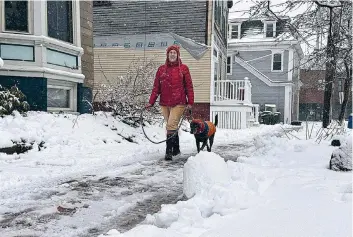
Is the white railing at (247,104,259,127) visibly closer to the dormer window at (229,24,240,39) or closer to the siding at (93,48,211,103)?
the siding at (93,48,211,103)

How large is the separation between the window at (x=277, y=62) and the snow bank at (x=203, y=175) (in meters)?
25.1

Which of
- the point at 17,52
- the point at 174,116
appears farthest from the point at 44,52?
the point at 174,116

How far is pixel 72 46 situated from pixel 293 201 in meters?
7.20

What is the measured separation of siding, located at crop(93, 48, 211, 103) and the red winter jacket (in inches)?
368

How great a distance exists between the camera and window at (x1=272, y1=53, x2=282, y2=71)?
87.7 ft

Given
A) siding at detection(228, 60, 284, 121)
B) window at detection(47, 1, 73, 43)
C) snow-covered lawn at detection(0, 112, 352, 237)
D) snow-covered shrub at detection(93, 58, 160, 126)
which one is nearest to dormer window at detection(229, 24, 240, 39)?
siding at detection(228, 60, 284, 121)

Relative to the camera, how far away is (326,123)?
1295 cm

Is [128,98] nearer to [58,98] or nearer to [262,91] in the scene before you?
[58,98]

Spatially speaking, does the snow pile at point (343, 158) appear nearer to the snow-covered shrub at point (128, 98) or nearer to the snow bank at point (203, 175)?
the snow bank at point (203, 175)

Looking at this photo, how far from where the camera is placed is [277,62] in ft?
88.2

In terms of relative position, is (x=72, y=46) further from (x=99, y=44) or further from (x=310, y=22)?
(x=99, y=44)

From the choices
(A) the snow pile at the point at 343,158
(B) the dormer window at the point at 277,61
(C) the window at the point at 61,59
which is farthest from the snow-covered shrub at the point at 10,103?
(B) the dormer window at the point at 277,61

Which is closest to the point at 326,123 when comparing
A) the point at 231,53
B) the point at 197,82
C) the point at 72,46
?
the point at 197,82

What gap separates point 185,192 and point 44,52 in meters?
5.69
